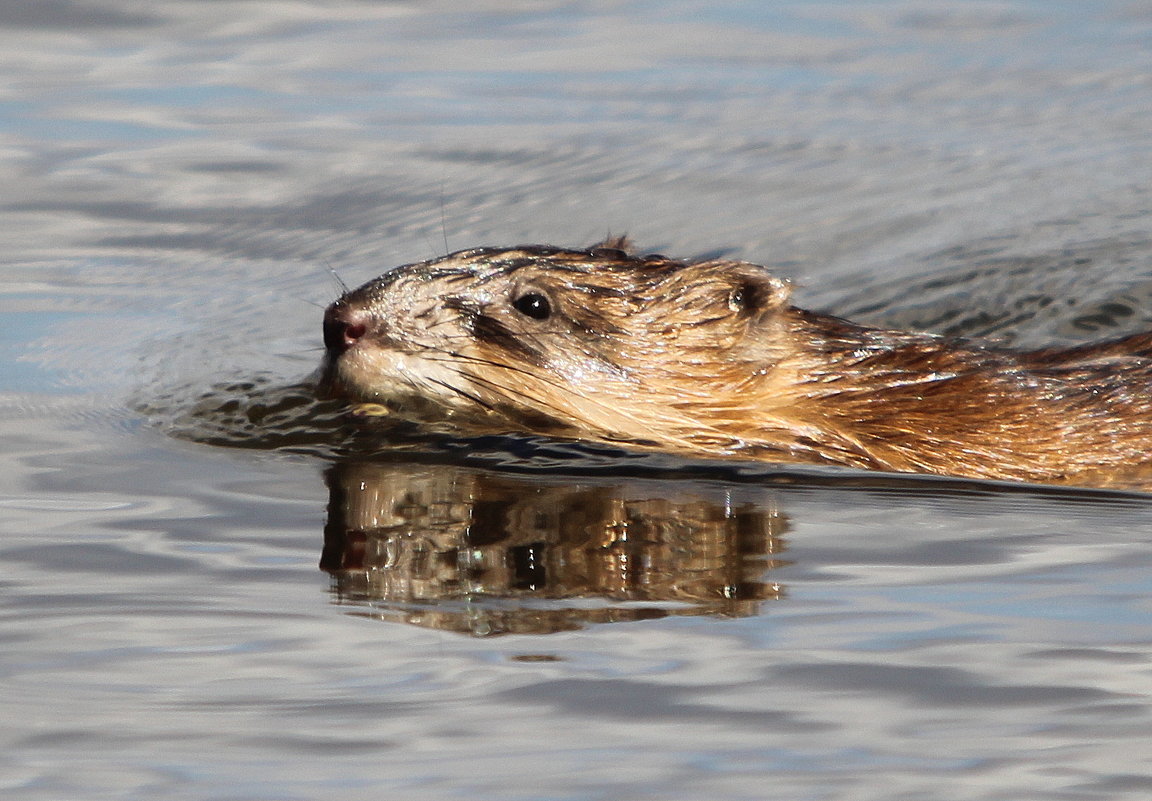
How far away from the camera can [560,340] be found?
Result: 6.98 meters

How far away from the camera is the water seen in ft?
13.5

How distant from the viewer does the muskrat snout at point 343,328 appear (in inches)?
257

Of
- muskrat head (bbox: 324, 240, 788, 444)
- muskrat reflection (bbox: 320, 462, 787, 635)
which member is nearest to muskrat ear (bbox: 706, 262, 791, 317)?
muskrat head (bbox: 324, 240, 788, 444)

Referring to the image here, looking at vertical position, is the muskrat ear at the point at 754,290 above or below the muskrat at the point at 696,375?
above

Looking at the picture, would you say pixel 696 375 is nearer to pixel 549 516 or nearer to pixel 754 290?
pixel 754 290

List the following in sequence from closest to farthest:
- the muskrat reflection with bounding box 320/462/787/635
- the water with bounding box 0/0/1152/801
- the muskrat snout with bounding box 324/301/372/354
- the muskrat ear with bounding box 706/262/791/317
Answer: the water with bounding box 0/0/1152/801, the muskrat reflection with bounding box 320/462/787/635, the muskrat snout with bounding box 324/301/372/354, the muskrat ear with bounding box 706/262/791/317

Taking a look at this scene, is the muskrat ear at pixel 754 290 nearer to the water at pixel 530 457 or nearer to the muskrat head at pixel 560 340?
the muskrat head at pixel 560 340

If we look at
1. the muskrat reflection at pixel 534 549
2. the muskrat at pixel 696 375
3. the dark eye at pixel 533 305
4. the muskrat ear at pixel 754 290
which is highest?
the muskrat ear at pixel 754 290

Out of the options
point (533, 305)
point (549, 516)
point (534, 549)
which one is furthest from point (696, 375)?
point (534, 549)

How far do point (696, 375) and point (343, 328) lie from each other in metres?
1.46

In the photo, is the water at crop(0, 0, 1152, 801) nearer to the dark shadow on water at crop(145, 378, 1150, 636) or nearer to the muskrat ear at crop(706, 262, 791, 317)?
the dark shadow on water at crop(145, 378, 1150, 636)

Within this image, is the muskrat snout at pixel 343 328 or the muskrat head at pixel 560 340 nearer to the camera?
the muskrat snout at pixel 343 328

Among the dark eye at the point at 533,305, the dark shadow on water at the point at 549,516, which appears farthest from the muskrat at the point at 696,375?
the dark shadow on water at the point at 549,516

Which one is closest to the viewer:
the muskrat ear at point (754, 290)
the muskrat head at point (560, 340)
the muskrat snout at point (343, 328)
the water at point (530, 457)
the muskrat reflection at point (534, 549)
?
the water at point (530, 457)
